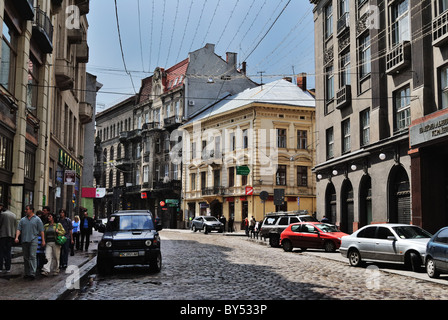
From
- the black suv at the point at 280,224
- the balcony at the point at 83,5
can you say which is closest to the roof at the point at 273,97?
the balcony at the point at 83,5

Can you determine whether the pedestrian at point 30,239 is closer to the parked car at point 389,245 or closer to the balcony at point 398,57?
the parked car at point 389,245

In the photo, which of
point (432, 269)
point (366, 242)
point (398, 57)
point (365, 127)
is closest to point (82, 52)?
point (365, 127)

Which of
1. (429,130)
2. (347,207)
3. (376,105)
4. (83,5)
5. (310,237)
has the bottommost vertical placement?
(310,237)

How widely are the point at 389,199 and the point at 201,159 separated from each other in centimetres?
3469

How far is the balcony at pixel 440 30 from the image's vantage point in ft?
69.0

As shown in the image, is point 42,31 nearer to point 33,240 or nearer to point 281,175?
point 33,240

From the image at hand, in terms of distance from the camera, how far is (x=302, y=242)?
24.7 meters

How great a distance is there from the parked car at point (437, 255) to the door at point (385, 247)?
1.89 metres

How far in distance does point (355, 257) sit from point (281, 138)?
34257mm

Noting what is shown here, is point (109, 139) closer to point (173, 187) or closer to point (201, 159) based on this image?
point (173, 187)

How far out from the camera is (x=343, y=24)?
31766mm

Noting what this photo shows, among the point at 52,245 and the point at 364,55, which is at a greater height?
the point at 364,55

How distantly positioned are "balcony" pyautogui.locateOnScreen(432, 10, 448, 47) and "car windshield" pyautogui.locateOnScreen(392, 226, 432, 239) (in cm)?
843
